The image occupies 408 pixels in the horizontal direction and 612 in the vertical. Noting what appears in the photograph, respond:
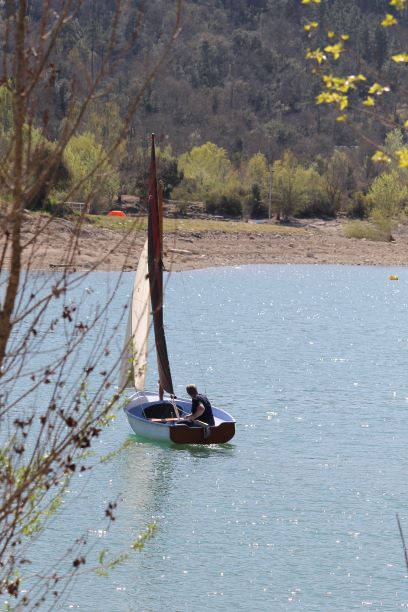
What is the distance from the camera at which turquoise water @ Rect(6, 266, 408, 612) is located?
21.2 meters

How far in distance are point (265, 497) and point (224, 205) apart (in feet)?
355

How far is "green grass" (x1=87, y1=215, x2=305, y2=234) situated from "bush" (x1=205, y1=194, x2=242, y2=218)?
6.42 m

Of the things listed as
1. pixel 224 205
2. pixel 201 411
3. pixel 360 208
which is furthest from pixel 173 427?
pixel 360 208

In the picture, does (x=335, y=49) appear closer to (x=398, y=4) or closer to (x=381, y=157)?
(x=398, y=4)

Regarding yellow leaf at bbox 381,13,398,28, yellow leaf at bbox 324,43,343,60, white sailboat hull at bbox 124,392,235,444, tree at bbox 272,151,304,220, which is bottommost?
Answer: white sailboat hull at bbox 124,392,235,444

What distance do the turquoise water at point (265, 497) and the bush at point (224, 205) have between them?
75906mm

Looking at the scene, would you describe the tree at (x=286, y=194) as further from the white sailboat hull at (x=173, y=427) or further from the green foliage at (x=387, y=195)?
the white sailboat hull at (x=173, y=427)

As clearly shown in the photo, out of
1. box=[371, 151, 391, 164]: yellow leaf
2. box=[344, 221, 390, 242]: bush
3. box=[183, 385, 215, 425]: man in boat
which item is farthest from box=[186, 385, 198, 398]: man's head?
box=[344, 221, 390, 242]: bush

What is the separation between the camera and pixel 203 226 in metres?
114

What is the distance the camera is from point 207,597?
20.7 metres

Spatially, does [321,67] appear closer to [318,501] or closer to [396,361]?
[318,501]

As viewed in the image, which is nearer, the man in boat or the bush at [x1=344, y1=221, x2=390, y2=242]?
the man in boat

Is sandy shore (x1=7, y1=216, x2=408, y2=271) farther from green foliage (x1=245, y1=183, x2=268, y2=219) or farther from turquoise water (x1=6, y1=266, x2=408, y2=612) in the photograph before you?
turquoise water (x1=6, y1=266, x2=408, y2=612)

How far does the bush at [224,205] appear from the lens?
13350 centimetres
